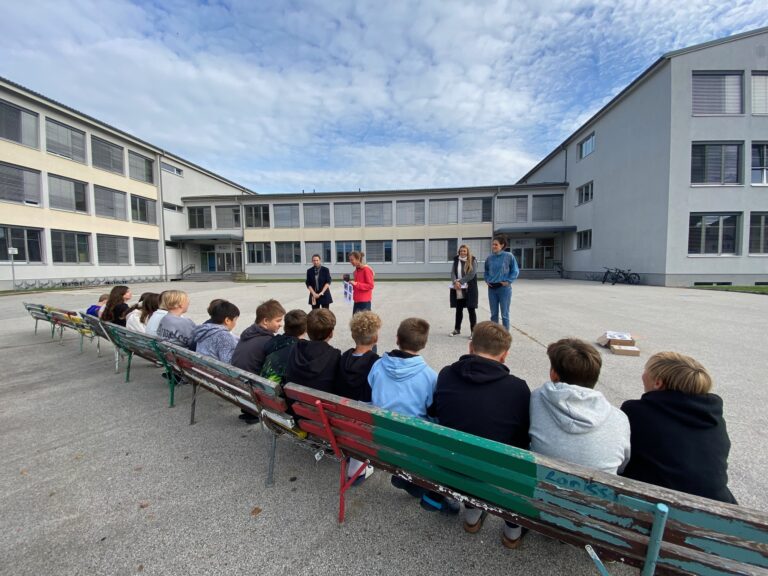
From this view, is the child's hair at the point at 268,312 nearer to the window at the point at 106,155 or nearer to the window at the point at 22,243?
the window at the point at 22,243

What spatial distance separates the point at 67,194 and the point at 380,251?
23601mm

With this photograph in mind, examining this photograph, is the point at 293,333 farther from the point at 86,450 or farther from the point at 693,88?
the point at 693,88

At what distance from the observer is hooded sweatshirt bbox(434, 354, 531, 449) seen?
173 centimetres

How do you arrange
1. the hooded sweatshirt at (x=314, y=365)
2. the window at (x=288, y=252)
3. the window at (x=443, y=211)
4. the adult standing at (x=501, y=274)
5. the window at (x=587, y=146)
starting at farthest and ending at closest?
the window at (x=288, y=252) → the window at (x=443, y=211) → the window at (x=587, y=146) → the adult standing at (x=501, y=274) → the hooded sweatshirt at (x=314, y=365)

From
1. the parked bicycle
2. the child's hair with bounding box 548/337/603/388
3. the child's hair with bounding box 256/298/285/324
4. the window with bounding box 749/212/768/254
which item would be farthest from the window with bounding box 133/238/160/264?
the window with bounding box 749/212/768/254

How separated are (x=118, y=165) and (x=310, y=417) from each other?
113 ft

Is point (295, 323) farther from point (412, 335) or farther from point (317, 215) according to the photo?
point (317, 215)

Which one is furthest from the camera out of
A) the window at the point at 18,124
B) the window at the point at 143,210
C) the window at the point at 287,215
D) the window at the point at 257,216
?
the window at the point at 257,216

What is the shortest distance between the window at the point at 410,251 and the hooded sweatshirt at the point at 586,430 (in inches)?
1196

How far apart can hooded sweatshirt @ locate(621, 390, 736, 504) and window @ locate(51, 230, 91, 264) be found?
3069 centimetres

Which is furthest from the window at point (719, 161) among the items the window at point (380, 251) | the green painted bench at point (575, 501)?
the green painted bench at point (575, 501)

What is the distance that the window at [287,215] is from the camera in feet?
107

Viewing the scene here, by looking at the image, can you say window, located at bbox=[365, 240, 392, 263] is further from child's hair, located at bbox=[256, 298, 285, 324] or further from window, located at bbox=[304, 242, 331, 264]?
child's hair, located at bbox=[256, 298, 285, 324]

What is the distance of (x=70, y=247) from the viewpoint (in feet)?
75.7
